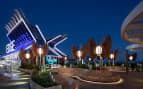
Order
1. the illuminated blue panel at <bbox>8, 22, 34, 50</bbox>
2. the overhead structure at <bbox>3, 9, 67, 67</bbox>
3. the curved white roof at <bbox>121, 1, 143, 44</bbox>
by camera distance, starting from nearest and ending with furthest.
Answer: the curved white roof at <bbox>121, 1, 143, 44</bbox> < the overhead structure at <bbox>3, 9, 67, 67</bbox> < the illuminated blue panel at <bbox>8, 22, 34, 50</bbox>

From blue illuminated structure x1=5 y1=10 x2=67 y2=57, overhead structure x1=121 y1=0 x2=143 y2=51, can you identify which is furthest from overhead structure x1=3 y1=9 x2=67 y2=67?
overhead structure x1=121 y1=0 x2=143 y2=51

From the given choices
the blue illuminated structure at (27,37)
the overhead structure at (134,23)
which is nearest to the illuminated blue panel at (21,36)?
the blue illuminated structure at (27,37)

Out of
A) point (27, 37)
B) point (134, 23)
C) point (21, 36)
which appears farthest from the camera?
point (21, 36)

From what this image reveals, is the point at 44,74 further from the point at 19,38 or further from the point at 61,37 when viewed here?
the point at 19,38

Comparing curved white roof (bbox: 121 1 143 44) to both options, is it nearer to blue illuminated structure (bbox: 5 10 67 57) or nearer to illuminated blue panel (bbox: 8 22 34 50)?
blue illuminated structure (bbox: 5 10 67 57)

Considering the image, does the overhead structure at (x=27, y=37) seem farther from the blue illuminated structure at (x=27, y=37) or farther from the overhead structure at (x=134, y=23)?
the overhead structure at (x=134, y=23)

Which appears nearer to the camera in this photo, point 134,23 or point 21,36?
point 134,23

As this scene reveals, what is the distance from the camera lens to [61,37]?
4584 centimetres

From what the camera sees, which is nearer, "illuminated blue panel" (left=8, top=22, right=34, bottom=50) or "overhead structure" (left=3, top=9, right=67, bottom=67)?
"overhead structure" (left=3, top=9, right=67, bottom=67)

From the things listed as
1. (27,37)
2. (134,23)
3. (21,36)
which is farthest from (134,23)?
(21,36)

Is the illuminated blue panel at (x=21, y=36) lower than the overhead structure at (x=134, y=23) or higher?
higher

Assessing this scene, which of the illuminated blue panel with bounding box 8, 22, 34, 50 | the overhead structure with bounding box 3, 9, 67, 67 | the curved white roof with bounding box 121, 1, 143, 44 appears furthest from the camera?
the illuminated blue panel with bounding box 8, 22, 34, 50

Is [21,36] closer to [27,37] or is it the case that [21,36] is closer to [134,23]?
[27,37]

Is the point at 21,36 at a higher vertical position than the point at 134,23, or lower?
higher
